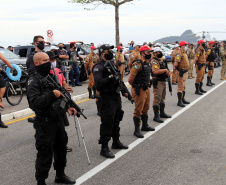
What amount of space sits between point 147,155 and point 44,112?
2236 mm

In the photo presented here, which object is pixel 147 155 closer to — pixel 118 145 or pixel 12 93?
pixel 118 145

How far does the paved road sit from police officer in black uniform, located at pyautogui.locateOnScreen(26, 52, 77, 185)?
0.65 m

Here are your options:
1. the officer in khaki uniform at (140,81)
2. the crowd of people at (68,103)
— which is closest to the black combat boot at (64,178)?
the crowd of people at (68,103)

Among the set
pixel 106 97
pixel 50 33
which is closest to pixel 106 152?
pixel 106 97

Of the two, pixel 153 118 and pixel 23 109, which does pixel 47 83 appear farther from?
pixel 23 109

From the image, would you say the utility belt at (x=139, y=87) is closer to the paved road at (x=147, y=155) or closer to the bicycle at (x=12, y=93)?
the paved road at (x=147, y=155)

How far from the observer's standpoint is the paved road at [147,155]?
14.5 ft

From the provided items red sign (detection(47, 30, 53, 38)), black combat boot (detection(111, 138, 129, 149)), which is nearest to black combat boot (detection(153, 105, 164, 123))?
black combat boot (detection(111, 138, 129, 149))

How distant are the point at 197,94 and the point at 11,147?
26.1 feet

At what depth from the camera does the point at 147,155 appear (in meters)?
5.34

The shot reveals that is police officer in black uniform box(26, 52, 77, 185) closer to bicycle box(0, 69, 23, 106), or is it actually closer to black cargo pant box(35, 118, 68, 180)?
black cargo pant box(35, 118, 68, 180)

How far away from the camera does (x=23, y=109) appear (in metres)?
9.34

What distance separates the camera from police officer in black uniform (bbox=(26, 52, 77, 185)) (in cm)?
370

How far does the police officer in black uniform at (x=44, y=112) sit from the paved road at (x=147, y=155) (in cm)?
65
